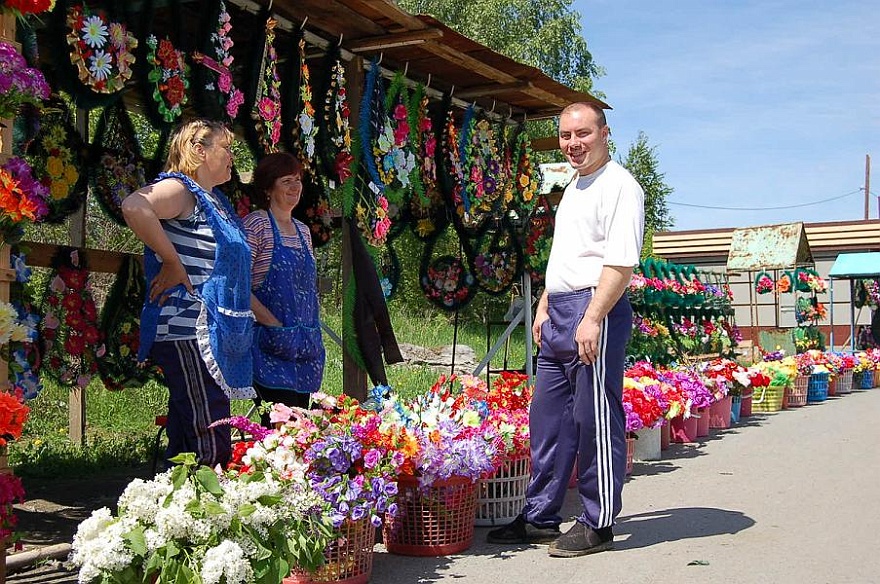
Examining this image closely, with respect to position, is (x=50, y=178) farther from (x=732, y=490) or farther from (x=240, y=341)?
(x=732, y=490)

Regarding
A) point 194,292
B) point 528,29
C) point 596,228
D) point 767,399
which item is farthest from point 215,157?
point 528,29

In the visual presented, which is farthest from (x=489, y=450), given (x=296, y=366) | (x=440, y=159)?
(x=440, y=159)

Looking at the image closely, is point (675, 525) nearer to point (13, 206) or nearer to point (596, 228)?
point (596, 228)

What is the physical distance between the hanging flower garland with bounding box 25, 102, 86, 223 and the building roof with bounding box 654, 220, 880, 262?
19900 mm

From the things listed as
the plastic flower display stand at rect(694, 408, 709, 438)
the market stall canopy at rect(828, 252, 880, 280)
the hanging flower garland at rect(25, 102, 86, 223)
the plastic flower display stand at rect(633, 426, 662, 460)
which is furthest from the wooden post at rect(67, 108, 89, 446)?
the market stall canopy at rect(828, 252, 880, 280)

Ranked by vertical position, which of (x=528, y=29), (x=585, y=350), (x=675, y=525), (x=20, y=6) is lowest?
(x=675, y=525)

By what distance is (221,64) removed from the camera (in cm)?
470

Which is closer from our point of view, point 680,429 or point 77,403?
point 77,403

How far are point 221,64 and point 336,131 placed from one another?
41.5 inches

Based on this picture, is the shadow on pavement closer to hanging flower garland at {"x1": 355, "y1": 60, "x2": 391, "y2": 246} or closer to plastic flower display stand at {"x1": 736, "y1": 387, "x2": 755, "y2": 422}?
hanging flower garland at {"x1": 355, "y1": 60, "x2": 391, "y2": 246}

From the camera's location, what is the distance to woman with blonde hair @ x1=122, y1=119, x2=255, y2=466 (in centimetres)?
365

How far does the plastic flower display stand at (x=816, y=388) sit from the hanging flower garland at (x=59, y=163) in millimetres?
9456

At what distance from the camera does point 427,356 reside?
629 inches

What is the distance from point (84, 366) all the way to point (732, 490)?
3.81 meters
